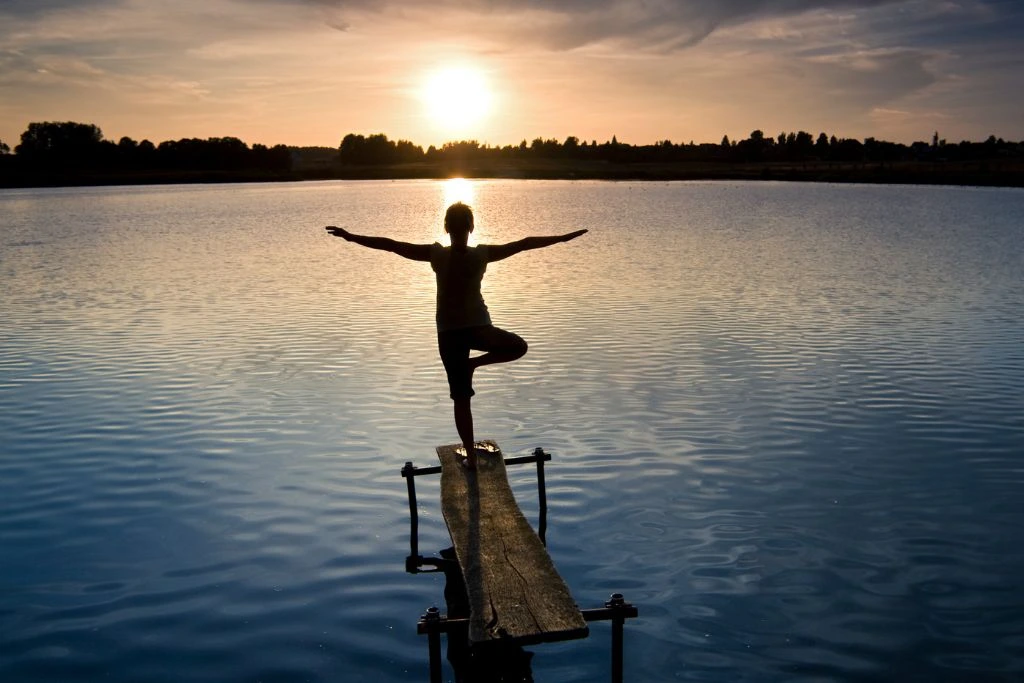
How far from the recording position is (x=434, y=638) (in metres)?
6.84

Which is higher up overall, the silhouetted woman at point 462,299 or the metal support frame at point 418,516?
the silhouetted woman at point 462,299

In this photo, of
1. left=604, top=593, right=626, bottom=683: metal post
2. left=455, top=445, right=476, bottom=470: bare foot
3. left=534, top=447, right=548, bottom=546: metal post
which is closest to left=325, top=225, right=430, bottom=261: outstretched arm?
left=455, top=445, right=476, bottom=470: bare foot

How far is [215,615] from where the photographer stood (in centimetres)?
920

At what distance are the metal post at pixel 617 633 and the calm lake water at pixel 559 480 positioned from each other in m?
0.94

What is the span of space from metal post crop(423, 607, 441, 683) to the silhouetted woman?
356 cm

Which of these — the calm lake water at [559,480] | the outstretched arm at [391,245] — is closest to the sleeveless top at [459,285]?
the outstretched arm at [391,245]

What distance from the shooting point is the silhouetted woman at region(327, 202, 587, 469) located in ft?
32.9

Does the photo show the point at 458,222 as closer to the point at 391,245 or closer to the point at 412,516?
the point at 391,245

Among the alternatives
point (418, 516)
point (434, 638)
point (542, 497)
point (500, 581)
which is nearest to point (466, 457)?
point (542, 497)

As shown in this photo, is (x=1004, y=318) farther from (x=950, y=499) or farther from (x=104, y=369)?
(x=104, y=369)

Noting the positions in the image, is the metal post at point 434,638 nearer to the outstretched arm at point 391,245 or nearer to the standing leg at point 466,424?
the standing leg at point 466,424

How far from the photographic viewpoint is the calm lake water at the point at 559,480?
8.75 m

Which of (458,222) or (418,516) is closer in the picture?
(458,222)

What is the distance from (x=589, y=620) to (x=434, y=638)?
117cm
